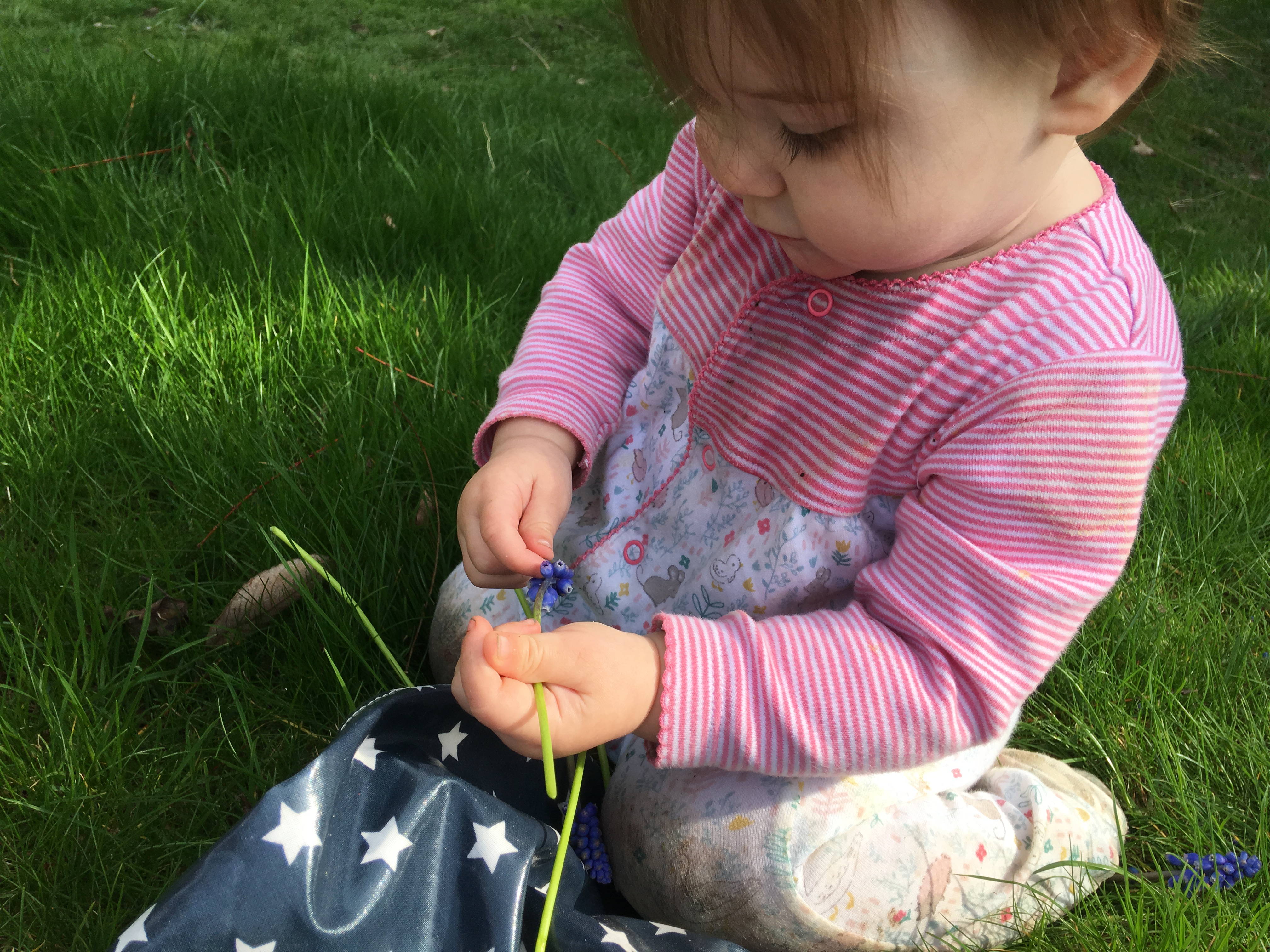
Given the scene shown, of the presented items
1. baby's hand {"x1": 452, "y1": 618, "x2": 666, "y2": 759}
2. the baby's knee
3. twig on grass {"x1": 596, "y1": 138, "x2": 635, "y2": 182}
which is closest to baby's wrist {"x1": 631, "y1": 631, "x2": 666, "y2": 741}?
baby's hand {"x1": 452, "y1": 618, "x2": 666, "y2": 759}

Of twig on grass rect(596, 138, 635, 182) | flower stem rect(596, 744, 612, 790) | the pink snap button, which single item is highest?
the pink snap button

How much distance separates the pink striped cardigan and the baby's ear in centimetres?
17

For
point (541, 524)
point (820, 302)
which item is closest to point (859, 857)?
point (541, 524)

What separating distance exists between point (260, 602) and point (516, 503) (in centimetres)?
44

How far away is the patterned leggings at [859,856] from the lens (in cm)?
116

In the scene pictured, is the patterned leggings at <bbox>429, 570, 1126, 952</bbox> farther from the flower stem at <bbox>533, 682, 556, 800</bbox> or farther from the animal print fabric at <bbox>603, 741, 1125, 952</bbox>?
the flower stem at <bbox>533, 682, 556, 800</bbox>

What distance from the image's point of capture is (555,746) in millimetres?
1003

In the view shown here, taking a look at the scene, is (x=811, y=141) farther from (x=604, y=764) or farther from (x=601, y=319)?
(x=604, y=764)

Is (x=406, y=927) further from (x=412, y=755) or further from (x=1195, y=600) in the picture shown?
(x=1195, y=600)

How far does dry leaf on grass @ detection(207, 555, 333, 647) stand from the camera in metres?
1.42

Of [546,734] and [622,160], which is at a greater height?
[546,734]

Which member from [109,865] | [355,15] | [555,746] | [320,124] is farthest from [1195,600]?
[355,15]

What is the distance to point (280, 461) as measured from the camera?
1627 millimetres

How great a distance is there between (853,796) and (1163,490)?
1023 millimetres
